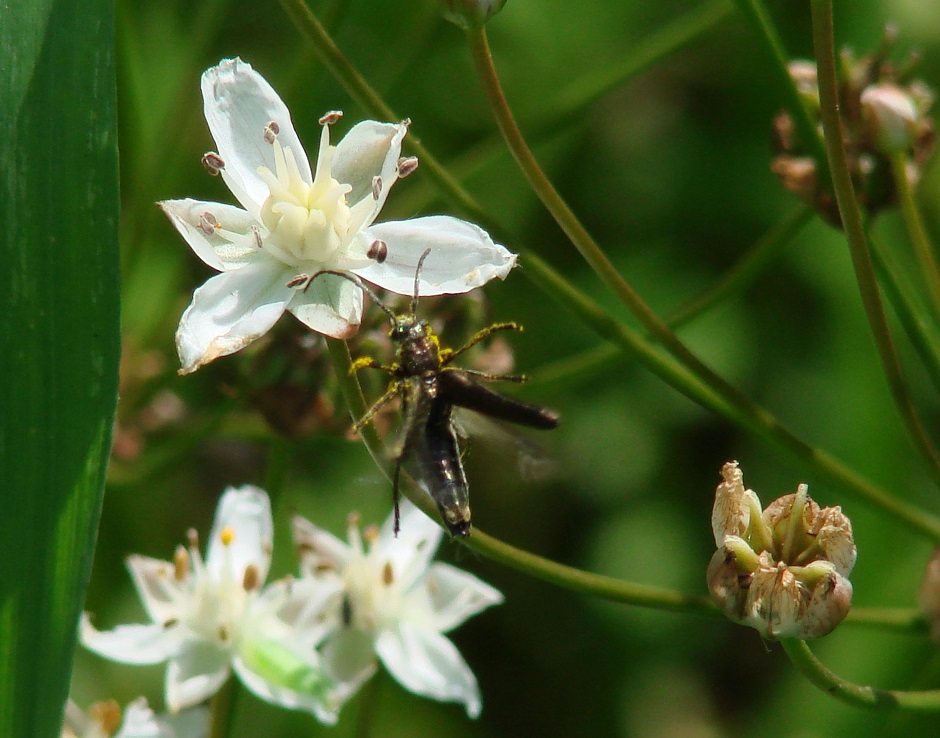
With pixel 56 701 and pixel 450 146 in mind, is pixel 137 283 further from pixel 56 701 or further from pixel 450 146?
pixel 56 701

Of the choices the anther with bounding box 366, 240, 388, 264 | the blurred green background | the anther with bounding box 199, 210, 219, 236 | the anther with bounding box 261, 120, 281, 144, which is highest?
the anther with bounding box 261, 120, 281, 144

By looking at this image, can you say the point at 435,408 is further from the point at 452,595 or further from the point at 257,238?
the point at 452,595

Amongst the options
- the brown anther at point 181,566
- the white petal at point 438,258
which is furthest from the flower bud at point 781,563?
the brown anther at point 181,566

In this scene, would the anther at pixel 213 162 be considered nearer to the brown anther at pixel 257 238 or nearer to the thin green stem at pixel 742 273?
the brown anther at pixel 257 238

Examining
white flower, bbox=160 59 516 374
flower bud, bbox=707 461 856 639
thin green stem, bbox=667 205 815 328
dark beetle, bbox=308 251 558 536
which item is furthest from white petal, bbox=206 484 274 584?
flower bud, bbox=707 461 856 639

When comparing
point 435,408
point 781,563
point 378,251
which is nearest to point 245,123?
point 378,251

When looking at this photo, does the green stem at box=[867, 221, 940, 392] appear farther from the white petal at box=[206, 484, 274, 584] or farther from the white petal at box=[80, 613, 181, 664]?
the white petal at box=[80, 613, 181, 664]

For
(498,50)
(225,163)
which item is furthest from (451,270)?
(498,50)
